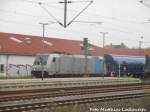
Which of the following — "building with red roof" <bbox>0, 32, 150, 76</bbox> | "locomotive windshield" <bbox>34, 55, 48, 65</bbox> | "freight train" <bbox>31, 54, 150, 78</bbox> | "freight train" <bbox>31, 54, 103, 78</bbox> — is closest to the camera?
"freight train" <bbox>31, 54, 103, 78</bbox>

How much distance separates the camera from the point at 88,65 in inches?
2240

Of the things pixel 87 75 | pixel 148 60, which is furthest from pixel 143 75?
pixel 87 75

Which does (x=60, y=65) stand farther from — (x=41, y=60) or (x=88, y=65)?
(x=88, y=65)

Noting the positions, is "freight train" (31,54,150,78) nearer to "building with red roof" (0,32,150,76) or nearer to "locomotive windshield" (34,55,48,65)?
"locomotive windshield" (34,55,48,65)

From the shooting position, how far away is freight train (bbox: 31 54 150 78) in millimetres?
50938

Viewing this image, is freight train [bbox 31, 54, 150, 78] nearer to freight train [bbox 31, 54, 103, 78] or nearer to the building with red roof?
freight train [bbox 31, 54, 103, 78]

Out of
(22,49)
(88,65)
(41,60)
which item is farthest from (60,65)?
(22,49)

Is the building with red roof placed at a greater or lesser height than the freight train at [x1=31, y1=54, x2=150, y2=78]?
greater

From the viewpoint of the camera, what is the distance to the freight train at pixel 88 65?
50.9 meters

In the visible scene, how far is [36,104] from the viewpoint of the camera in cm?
1892

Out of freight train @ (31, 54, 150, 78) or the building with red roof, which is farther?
the building with red roof

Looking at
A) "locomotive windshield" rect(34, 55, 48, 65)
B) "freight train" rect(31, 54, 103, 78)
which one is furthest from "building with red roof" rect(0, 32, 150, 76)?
"locomotive windshield" rect(34, 55, 48, 65)

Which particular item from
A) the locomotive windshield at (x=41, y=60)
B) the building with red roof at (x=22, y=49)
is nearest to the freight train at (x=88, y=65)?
the locomotive windshield at (x=41, y=60)

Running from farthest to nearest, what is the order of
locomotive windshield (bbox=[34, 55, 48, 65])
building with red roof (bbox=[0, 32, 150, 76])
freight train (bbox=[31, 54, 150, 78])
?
building with red roof (bbox=[0, 32, 150, 76])
freight train (bbox=[31, 54, 150, 78])
locomotive windshield (bbox=[34, 55, 48, 65])
